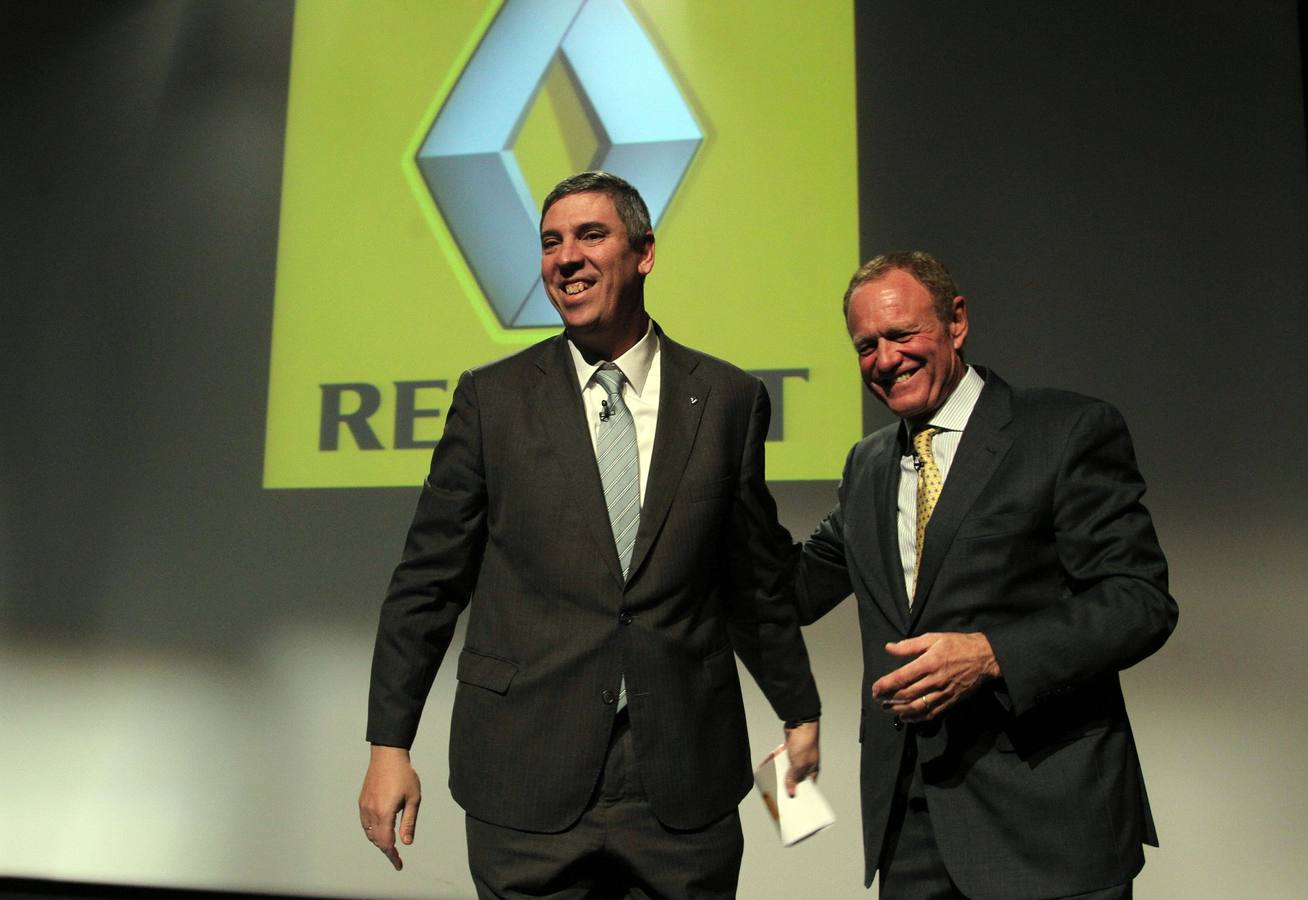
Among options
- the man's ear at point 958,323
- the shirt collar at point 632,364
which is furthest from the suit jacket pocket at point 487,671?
the man's ear at point 958,323

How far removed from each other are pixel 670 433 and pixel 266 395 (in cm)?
245

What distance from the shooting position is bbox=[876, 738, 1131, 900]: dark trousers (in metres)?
1.61

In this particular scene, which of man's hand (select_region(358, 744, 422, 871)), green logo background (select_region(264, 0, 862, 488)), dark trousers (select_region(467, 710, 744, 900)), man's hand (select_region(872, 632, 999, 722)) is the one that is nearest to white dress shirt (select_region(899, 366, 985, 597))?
man's hand (select_region(872, 632, 999, 722))

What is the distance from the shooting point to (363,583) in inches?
142

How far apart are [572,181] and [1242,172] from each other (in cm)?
241

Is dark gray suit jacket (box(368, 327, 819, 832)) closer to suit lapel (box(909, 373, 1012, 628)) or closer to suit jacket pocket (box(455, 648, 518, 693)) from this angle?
suit jacket pocket (box(455, 648, 518, 693))

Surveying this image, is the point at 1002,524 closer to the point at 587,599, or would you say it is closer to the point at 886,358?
the point at 886,358

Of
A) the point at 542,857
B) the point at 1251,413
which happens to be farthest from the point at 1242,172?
the point at 542,857

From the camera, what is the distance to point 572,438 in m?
1.62

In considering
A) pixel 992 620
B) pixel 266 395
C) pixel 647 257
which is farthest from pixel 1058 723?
pixel 266 395

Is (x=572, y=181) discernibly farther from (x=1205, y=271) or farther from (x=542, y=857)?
(x=1205, y=271)

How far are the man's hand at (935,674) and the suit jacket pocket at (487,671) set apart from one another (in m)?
0.52

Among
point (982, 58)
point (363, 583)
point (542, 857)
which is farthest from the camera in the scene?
point (363, 583)

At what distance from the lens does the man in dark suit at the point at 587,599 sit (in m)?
1.53
